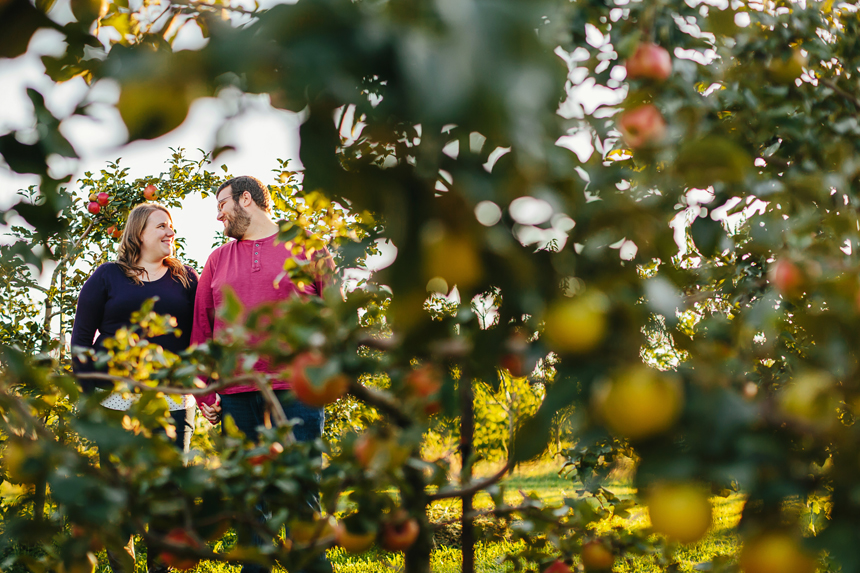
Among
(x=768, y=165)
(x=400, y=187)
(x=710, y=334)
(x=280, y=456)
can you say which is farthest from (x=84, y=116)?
(x=768, y=165)

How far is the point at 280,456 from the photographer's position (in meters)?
1.17

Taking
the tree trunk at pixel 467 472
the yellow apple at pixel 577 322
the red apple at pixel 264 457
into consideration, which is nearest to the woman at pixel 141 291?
the red apple at pixel 264 457

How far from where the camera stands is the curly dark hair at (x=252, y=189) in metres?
2.56

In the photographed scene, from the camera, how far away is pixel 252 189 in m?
2.57

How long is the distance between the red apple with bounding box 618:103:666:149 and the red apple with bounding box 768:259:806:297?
26cm

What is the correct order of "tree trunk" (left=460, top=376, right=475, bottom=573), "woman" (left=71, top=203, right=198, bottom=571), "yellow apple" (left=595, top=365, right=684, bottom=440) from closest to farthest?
"yellow apple" (left=595, top=365, right=684, bottom=440) → "tree trunk" (left=460, top=376, right=475, bottom=573) → "woman" (left=71, top=203, right=198, bottom=571)

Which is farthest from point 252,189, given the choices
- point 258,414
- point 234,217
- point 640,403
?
point 640,403

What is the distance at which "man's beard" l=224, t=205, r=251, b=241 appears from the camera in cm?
253

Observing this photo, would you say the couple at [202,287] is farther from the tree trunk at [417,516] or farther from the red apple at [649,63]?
the red apple at [649,63]

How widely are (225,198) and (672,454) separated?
2.30 metres

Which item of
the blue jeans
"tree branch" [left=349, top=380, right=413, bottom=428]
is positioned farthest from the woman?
"tree branch" [left=349, top=380, right=413, bottom=428]

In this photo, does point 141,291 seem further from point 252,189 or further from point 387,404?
point 387,404

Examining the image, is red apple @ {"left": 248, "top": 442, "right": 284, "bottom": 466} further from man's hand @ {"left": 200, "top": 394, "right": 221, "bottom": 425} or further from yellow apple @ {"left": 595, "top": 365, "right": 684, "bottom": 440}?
man's hand @ {"left": 200, "top": 394, "right": 221, "bottom": 425}

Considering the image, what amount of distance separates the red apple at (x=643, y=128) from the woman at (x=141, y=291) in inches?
86.2
